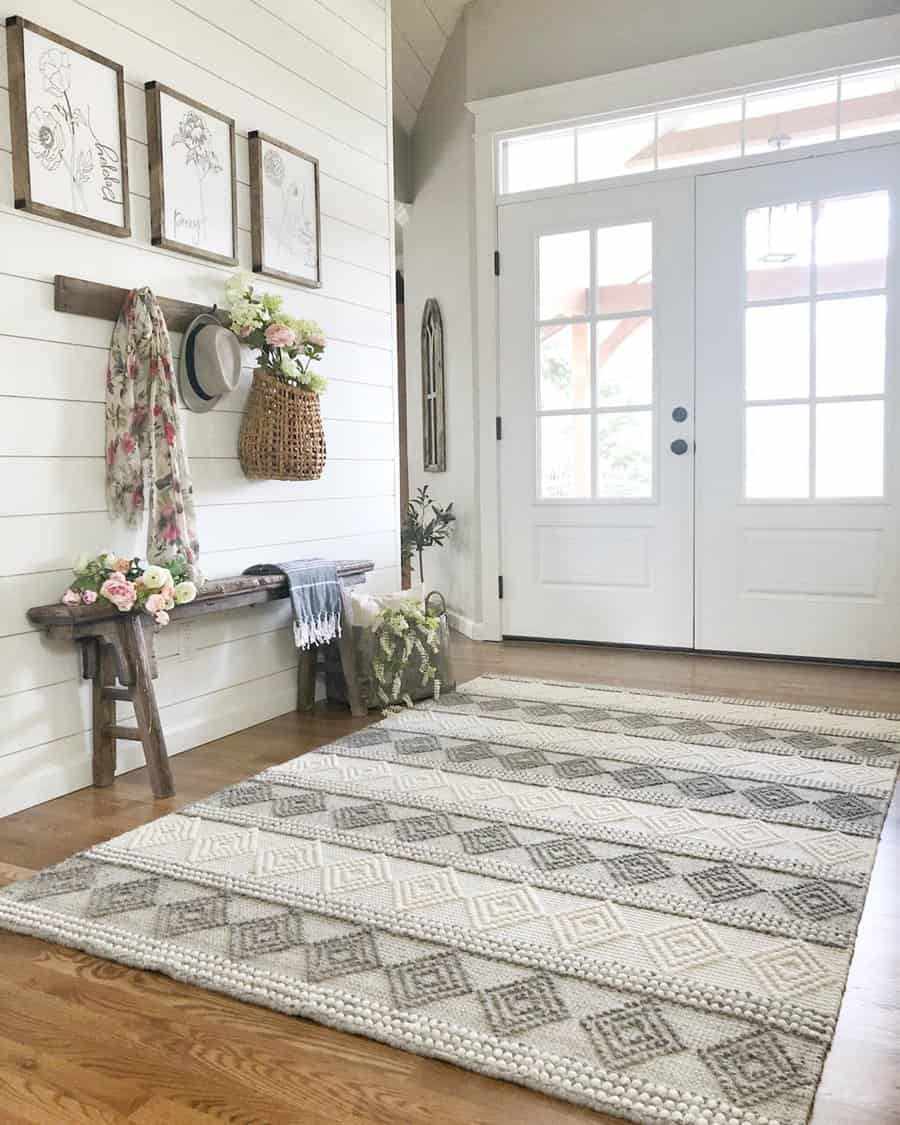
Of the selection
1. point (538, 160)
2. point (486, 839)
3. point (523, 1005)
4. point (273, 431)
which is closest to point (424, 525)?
point (538, 160)

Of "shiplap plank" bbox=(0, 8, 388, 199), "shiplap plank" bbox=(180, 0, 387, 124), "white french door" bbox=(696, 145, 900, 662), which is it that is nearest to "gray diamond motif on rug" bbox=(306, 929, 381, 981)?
"shiplap plank" bbox=(0, 8, 388, 199)

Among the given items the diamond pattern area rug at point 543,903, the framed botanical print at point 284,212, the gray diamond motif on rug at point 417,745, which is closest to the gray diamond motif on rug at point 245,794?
the diamond pattern area rug at point 543,903

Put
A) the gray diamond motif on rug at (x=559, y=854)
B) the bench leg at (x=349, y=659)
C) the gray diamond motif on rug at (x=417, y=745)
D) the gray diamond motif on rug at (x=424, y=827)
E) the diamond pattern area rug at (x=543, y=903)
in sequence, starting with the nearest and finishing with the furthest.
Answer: the diamond pattern area rug at (x=543, y=903) → the gray diamond motif on rug at (x=559, y=854) → the gray diamond motif on rug at (x=424, y=827) → the gray diamond motif on rug at (x=417, y=745) → the bench leg at (x=349, y=659)

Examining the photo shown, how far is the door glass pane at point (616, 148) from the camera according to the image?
4258mm

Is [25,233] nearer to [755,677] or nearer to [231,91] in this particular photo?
[231,91]

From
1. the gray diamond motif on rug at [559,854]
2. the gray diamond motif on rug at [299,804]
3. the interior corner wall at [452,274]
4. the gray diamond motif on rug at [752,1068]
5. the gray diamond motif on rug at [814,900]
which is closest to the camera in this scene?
the gray diamond motif on rug at [752,1068]

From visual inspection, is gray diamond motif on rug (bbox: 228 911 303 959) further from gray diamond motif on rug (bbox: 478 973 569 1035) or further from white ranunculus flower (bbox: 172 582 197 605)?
white ranunculus flower (bbox: 172 582 197 605)

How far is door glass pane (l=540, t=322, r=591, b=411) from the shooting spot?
4.42 meters

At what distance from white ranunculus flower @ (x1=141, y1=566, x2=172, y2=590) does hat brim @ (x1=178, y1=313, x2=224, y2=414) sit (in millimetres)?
653

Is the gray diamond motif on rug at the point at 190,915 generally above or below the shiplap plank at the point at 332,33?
below

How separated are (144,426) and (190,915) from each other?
4.53ft

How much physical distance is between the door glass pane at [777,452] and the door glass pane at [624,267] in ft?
2.34

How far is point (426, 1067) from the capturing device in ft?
4.45

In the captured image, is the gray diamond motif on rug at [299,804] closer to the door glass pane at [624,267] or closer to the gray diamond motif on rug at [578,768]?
the gray diamond motif on rug at [578,768]
